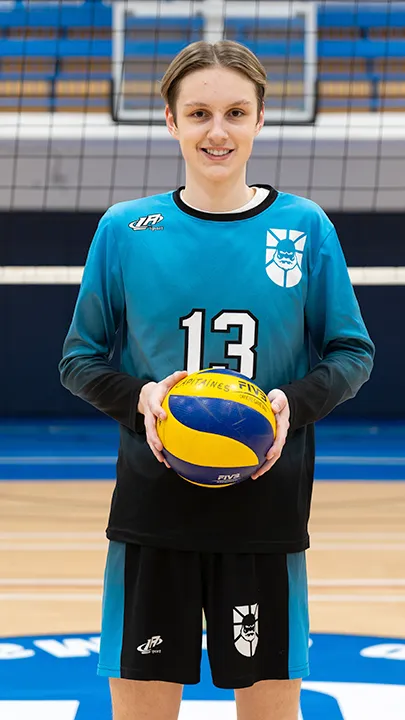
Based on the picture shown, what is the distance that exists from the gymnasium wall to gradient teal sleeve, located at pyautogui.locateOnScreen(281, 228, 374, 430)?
6648mm

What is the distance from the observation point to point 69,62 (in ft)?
34.8

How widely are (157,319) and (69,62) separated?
9.40 m

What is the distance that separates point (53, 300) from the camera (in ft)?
27.7

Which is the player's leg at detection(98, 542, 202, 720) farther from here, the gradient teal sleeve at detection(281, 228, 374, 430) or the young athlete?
the gradient teal sleeve at detection(281, 228, 374, 430)

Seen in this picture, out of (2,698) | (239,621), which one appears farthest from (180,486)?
(2,698)

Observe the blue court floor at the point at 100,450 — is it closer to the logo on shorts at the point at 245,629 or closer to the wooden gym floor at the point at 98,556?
the wooden gym floor at the point at 98,556

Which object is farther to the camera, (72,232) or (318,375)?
(72,232)

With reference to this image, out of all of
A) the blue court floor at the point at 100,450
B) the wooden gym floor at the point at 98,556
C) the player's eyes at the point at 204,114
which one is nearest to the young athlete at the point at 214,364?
the player's eyes at the point at 204,114

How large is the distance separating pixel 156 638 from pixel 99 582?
7.88 feet

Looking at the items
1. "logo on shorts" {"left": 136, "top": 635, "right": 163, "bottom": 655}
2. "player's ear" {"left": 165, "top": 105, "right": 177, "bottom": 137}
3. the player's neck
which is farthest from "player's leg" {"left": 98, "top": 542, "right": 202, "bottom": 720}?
"player's ear" {"left": 165, "top": 105, "right": 177, "bottom": 137}

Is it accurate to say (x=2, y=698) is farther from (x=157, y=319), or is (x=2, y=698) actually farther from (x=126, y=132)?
(x=126, y=132)

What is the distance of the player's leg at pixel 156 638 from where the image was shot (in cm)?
175

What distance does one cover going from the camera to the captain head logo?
5.93 ft

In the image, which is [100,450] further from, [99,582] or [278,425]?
[278,425]
